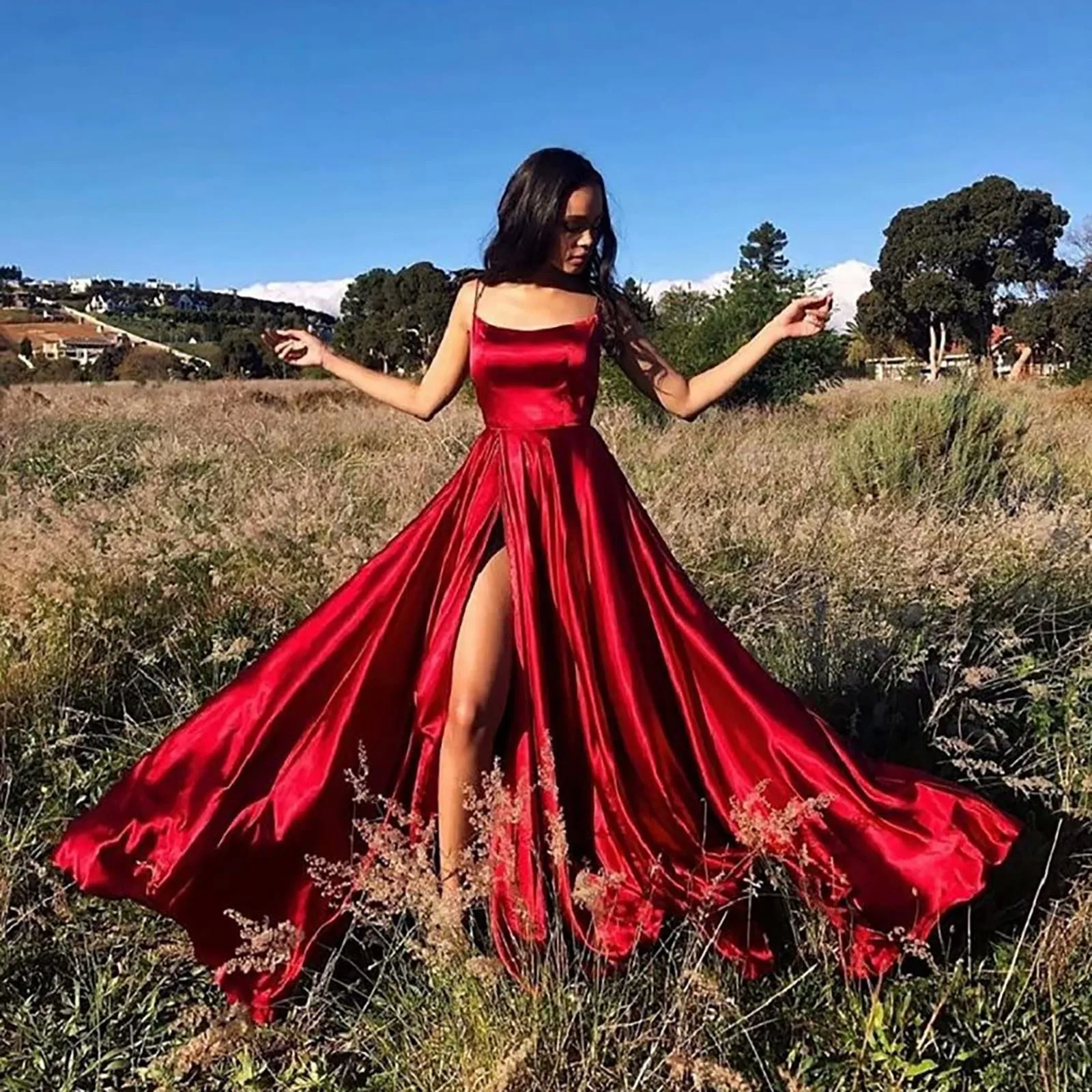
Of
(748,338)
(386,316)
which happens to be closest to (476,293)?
(748,338)

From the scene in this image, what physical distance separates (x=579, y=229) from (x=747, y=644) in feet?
6.56

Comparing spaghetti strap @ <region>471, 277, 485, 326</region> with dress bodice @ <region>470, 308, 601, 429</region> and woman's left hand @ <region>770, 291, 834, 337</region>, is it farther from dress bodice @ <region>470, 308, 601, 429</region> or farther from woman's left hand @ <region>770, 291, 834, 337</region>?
woman's left hand @ <region>770, 291, 834, 337</region>

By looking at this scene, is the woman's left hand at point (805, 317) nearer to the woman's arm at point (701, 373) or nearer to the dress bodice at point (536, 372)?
the woman's arm at point (701, 373)

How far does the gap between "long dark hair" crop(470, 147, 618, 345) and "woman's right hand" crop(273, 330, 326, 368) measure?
→ 599 mm

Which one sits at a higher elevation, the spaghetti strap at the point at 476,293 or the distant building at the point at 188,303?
the distant building at the point at 188,303

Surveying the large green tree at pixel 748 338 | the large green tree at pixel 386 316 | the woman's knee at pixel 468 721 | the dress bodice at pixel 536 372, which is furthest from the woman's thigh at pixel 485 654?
the large green tree at pixel 386 316

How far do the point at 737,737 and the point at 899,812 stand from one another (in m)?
0.39

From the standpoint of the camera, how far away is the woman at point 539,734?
96.0 inches

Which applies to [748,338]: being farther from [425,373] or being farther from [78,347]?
[78,347]

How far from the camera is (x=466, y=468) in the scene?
2.69 meters

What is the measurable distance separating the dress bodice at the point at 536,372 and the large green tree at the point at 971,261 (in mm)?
44345

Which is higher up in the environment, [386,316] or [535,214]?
[386,316]

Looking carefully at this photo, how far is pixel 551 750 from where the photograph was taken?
242 cm

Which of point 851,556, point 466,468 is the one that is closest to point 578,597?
point 466,468
